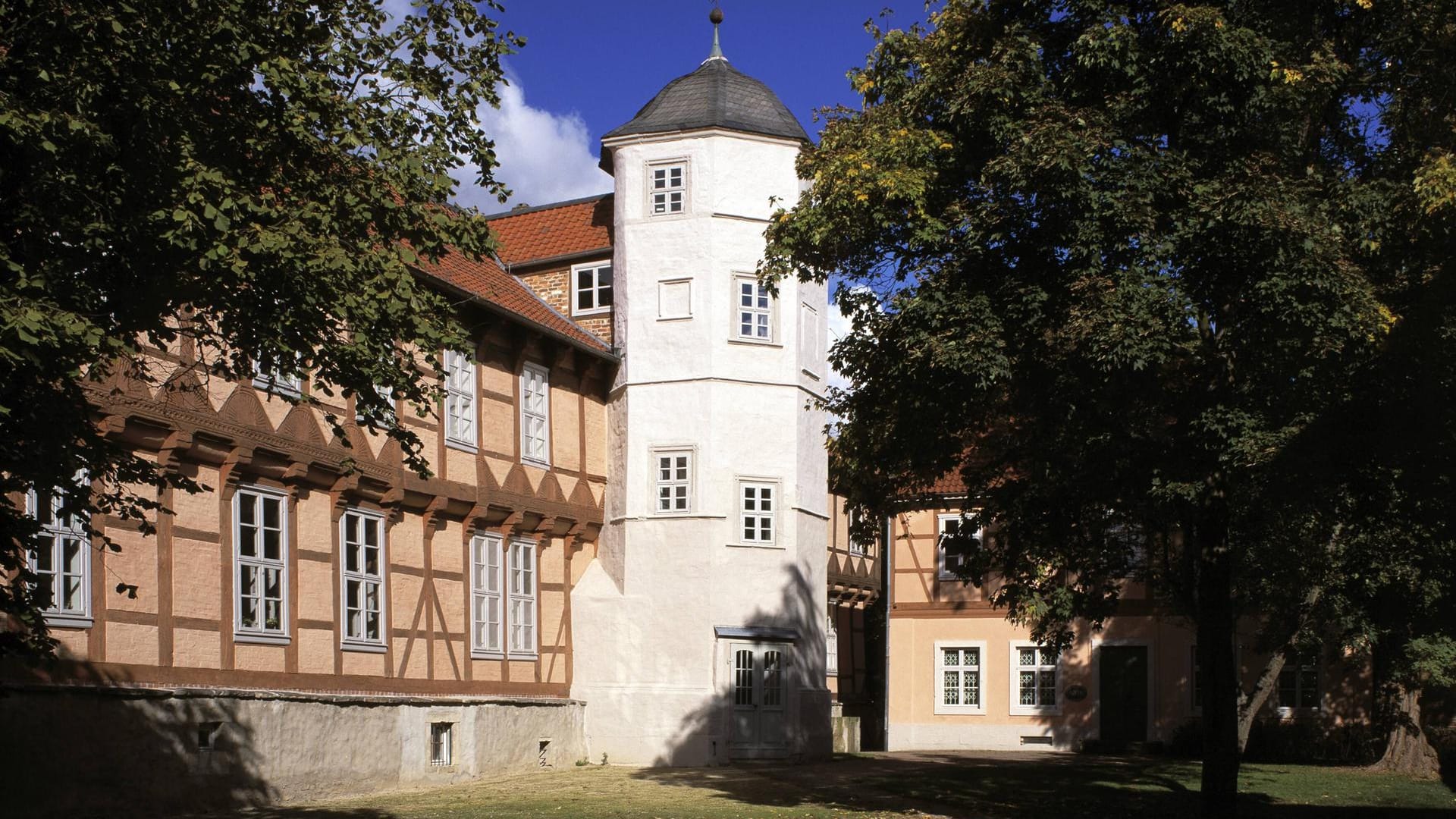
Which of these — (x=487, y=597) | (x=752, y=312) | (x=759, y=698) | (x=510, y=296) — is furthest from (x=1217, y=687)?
(x=510, y=296)

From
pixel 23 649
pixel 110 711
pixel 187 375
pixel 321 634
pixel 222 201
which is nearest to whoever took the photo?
pixel 222 201

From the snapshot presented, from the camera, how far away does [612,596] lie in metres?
26.6

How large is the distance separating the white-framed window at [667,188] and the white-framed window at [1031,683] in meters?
13.9

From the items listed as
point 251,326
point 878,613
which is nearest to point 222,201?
point 251,326

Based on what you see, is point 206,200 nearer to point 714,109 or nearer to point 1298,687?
point 714,109

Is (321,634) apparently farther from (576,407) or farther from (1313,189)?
(1313,189)

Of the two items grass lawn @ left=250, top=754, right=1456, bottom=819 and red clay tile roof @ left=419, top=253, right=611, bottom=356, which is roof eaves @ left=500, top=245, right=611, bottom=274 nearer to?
red clay tile roof @ left=419, top=253, right=611, bottom=356

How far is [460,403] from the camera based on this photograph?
2316 cm

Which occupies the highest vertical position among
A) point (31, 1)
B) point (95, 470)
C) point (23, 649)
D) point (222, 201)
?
point (31, 1)

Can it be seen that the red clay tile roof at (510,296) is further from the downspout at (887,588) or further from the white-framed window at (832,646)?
the downspout at (887,588)

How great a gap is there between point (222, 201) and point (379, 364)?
164 cm

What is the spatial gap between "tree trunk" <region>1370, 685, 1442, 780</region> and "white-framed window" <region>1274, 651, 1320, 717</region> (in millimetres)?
4640

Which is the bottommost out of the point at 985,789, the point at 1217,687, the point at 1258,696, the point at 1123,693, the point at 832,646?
the point at 1123,693

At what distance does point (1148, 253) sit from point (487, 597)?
1334 cm
